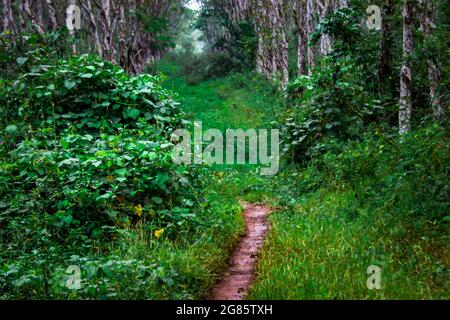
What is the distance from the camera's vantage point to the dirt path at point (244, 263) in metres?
5.22

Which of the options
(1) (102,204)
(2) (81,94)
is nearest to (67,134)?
(2) (81,94)

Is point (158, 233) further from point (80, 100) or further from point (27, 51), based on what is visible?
point (27, 51)

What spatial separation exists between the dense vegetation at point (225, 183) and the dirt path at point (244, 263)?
5.4 inches

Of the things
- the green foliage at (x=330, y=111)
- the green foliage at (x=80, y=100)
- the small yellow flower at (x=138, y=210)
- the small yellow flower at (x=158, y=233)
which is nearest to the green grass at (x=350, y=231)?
the green foliage at (x=330, y=111)

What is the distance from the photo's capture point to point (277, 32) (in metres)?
20.7

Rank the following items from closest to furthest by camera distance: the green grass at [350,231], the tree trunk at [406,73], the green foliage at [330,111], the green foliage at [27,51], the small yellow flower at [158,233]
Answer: the green grass at [350,231]
the small yellow flower at [158,233]
the tree trunk at [406,73]
the green foliage at [27,51]
the green foliage at [330,111]

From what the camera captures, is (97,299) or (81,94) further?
(81,94)

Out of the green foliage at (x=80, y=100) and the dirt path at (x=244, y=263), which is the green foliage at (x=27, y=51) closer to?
the green foliage at (x=80, y=100)

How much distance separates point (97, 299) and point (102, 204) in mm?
1959

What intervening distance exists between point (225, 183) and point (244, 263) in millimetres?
4410

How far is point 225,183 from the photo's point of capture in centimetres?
1046

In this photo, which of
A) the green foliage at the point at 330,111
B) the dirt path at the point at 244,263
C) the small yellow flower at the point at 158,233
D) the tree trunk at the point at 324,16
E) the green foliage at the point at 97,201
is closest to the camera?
the green foliage at the point at 97,201

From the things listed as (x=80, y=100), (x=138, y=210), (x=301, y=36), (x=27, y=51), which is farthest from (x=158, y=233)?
(x=301, y=36)
